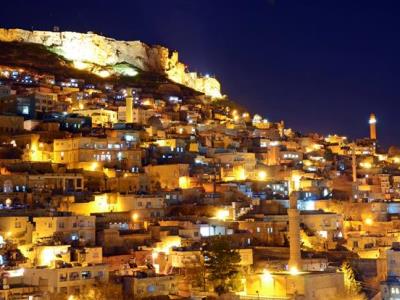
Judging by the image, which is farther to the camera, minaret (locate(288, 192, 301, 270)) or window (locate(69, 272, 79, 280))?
minaret (locate(288, 192, 301, 270))

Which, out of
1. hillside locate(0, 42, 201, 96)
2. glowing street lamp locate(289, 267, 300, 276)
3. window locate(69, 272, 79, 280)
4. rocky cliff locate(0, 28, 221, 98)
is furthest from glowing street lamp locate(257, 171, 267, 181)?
rocky cliff locate(0, 28, 221, 98)

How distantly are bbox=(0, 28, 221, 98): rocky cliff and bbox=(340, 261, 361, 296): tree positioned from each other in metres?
47.2

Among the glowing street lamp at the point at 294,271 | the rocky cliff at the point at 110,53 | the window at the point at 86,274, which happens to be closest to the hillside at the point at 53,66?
the rocky cliff at the point at 110,53

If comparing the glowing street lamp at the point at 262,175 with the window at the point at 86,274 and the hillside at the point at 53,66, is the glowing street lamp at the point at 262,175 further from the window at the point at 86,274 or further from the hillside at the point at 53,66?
the hillside at the point at 53,66

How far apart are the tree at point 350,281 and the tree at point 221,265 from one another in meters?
4.67

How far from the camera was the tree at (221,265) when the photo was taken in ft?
86.4

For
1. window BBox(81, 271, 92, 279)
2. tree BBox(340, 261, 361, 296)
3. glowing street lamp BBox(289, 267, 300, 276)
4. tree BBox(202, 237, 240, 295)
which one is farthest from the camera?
tree BBox(340, 261, 361, 296)

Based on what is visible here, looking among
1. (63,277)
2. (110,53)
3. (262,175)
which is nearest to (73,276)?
(63,277)

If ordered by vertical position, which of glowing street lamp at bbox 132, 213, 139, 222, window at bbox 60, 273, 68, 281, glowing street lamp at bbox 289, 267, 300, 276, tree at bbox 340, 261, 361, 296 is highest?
glowing street lamp at bbox 132, 213, 139, 222

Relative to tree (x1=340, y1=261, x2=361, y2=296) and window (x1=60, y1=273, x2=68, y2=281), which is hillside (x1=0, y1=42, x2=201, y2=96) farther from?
window (x1=60, y1=273, x2=68, y2=281)

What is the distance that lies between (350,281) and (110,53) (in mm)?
53345

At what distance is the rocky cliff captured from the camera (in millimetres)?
76625

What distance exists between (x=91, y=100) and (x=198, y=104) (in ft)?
43.7

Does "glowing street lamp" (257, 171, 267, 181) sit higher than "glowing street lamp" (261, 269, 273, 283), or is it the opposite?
"glowing street lamp" (257, 171, 267, 181)
